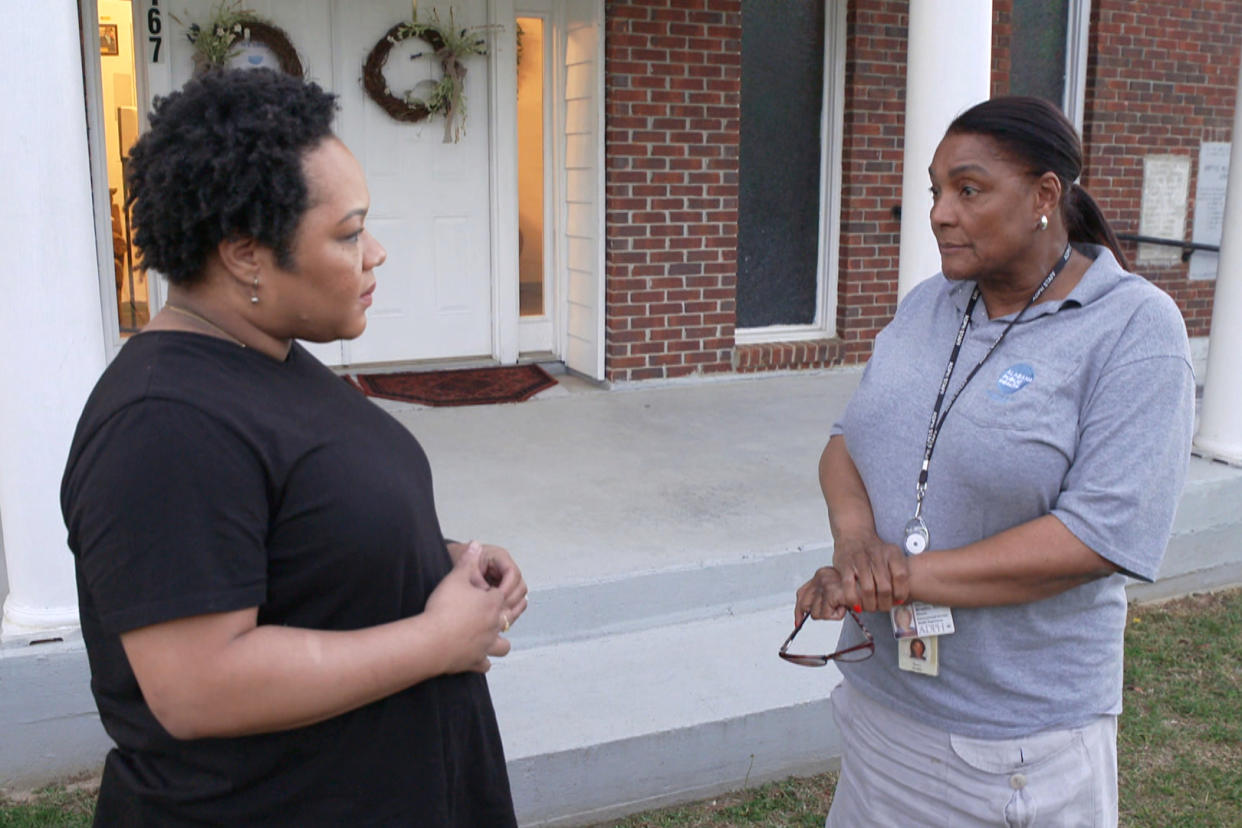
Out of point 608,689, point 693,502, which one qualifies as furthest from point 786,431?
point 608,689

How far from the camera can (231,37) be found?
19.7 ft

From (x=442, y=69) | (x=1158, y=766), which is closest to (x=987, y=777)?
(x=1158, y=766)

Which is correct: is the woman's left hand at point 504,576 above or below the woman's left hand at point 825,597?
above

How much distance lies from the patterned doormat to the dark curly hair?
4829mm

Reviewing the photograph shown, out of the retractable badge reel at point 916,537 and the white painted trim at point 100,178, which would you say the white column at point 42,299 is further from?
the white painted trim at point 100,178

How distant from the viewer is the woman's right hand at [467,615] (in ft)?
4.86

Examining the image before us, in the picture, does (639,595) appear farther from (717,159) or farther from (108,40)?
(108,40)

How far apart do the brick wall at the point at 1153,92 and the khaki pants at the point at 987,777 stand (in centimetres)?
681

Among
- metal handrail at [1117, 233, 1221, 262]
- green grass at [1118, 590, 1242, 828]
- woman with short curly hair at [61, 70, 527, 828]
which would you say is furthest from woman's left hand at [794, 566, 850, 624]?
metal handrail at [1117, 233, 1221, 262]

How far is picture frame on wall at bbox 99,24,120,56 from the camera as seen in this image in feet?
19.5

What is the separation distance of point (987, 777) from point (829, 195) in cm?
578

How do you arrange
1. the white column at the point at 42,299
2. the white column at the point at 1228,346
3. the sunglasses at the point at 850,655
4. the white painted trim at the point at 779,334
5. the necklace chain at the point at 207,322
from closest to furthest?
1. the necklace chain at the point at 207,322
2. the sunglasses at the point at 850,655
3. the white column at the point at 42,299
4. the white column at the point at 1228,346
5. the white painted trim at the point at 779,334

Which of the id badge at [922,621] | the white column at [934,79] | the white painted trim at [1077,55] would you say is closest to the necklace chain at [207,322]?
the id badge at [922,621]

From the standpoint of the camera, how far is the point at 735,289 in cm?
705
